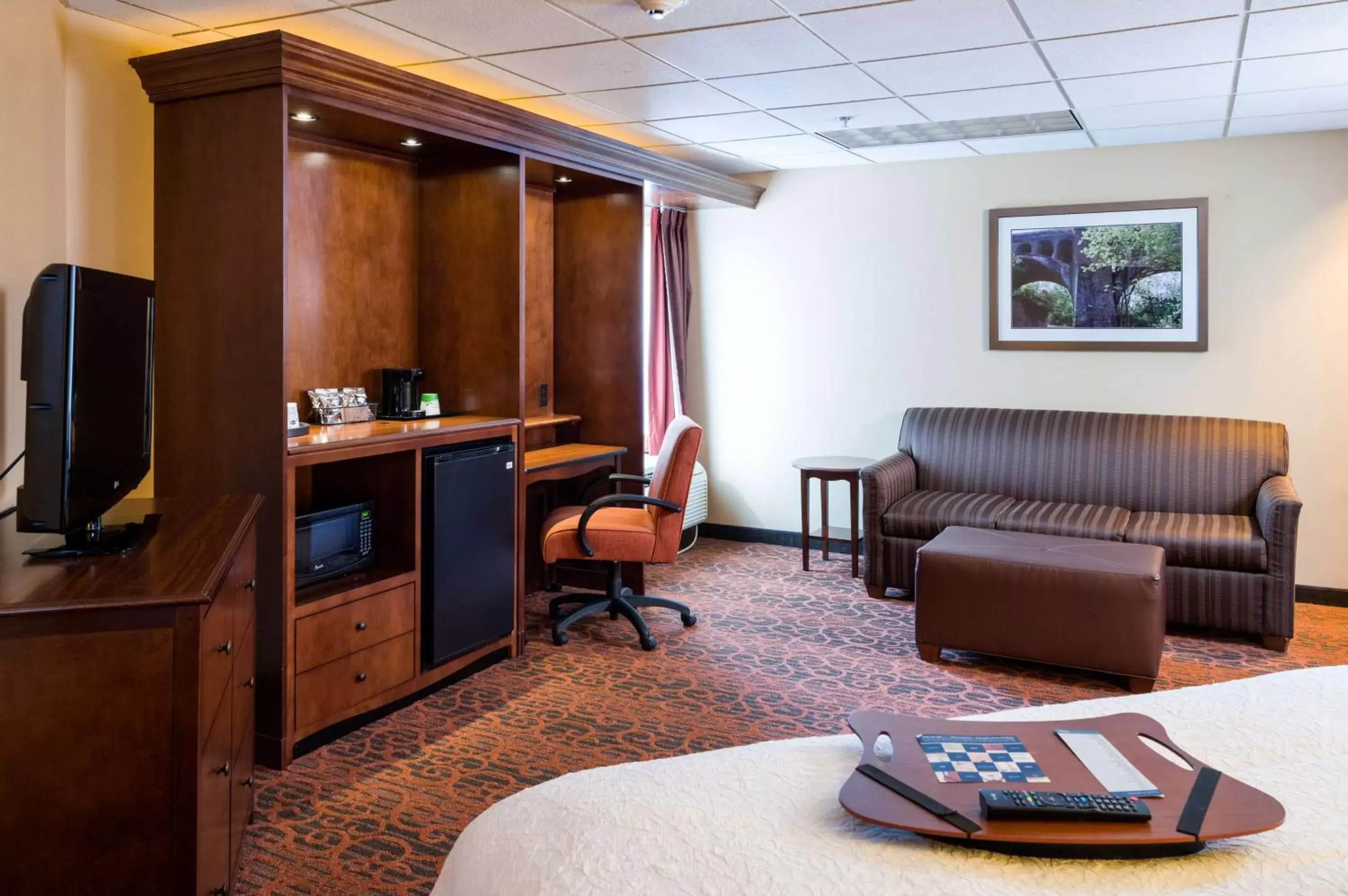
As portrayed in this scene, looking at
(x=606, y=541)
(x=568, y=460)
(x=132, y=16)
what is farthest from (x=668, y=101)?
(x=132, y=16)

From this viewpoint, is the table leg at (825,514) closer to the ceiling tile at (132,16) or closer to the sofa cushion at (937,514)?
the sofa cushion at (937,514)

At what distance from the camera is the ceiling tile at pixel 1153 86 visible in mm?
3545

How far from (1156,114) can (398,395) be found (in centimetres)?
318

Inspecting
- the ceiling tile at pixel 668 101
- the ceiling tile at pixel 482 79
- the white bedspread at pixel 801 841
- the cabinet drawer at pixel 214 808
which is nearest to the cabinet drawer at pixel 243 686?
the cabinet drawer at pixel 214 808

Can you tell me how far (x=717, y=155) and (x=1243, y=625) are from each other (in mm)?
3143

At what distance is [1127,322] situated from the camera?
16.3ft

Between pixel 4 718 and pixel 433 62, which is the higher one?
pixel 433 62

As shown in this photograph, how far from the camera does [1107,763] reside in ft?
4.11

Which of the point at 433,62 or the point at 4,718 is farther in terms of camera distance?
the point at 433,62

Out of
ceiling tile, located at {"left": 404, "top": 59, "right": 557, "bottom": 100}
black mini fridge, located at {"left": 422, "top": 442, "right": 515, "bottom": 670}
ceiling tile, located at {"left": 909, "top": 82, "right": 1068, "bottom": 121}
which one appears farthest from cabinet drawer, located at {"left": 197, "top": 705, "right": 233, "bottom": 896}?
ceiling tile, located at {"left": 909, "top": 82, "right": 1068, "bottom": 121}

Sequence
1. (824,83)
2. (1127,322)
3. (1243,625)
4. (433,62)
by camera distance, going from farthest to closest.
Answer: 1. (1127,322)
2. (1243,625)
3. (824,83)
4. (433,62)

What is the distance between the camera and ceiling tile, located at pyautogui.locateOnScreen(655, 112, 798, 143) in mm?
4277

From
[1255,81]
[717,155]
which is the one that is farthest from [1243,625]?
[717,155]

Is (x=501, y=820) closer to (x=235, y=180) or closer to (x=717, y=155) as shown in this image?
(x=235, y=180)
